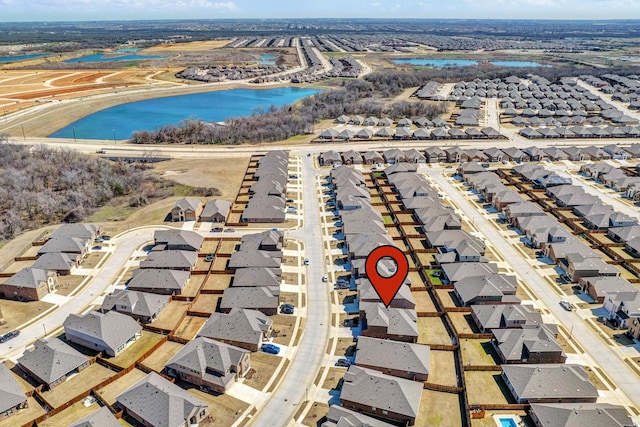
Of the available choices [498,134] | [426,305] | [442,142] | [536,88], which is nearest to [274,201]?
[426,305]

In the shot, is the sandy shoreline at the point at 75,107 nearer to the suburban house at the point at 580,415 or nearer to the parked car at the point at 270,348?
the parked car at the point at 270,348

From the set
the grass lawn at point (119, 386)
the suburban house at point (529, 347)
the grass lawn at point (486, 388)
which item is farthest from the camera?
the suburban house at point (529, 347)

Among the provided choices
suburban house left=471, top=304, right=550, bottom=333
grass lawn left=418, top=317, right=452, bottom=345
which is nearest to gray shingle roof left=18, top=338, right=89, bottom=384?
grass lawn left=418, top=317, right=452, bottom=345

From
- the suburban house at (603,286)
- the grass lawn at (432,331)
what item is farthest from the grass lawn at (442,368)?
the suburban house at (603,286)

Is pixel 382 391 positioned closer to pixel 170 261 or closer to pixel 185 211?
pixel 170 261

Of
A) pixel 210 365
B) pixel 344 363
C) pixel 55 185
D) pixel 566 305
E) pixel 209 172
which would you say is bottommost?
pixel 344 363

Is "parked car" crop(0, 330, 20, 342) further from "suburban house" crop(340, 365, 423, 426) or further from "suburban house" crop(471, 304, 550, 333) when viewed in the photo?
"suburban house" crop(471, 304, 550, 333)

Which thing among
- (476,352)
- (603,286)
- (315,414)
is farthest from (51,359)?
(603,286)
